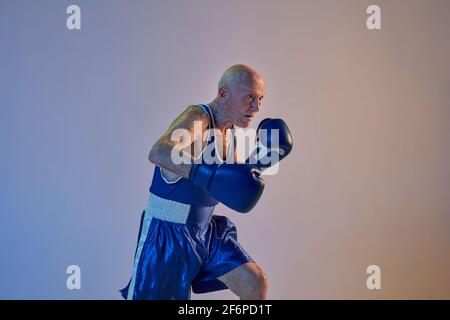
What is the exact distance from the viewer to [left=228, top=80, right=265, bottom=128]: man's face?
162cm

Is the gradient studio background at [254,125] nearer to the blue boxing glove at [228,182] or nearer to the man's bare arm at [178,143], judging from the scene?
the man's bare arm at [178,143]

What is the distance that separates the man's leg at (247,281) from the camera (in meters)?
1.66

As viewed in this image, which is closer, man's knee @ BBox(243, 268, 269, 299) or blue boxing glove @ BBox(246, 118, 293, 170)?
blue boxing glove @ BBox(246, 118, 293, 170)

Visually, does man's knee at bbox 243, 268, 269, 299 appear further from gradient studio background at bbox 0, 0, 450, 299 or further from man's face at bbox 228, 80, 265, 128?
gradient studio background at bbox 0, 0, 450, 299

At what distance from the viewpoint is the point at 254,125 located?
292 cm

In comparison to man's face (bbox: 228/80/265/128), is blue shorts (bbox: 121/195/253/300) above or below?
below

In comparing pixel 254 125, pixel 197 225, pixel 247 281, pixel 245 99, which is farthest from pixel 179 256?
pixel 254 125

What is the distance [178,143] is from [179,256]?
39cm

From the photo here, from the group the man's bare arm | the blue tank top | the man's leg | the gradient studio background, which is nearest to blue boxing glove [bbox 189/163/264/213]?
the man's bare arm

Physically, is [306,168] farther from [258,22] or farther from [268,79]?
[258,22]

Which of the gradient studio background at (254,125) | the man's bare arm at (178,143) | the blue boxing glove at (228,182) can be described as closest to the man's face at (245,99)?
the man's bare arm at (178,143)

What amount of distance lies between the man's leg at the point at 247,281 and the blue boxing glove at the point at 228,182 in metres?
0.39

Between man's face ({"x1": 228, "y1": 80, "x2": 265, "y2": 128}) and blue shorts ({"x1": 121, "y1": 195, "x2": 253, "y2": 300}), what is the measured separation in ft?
1.10
